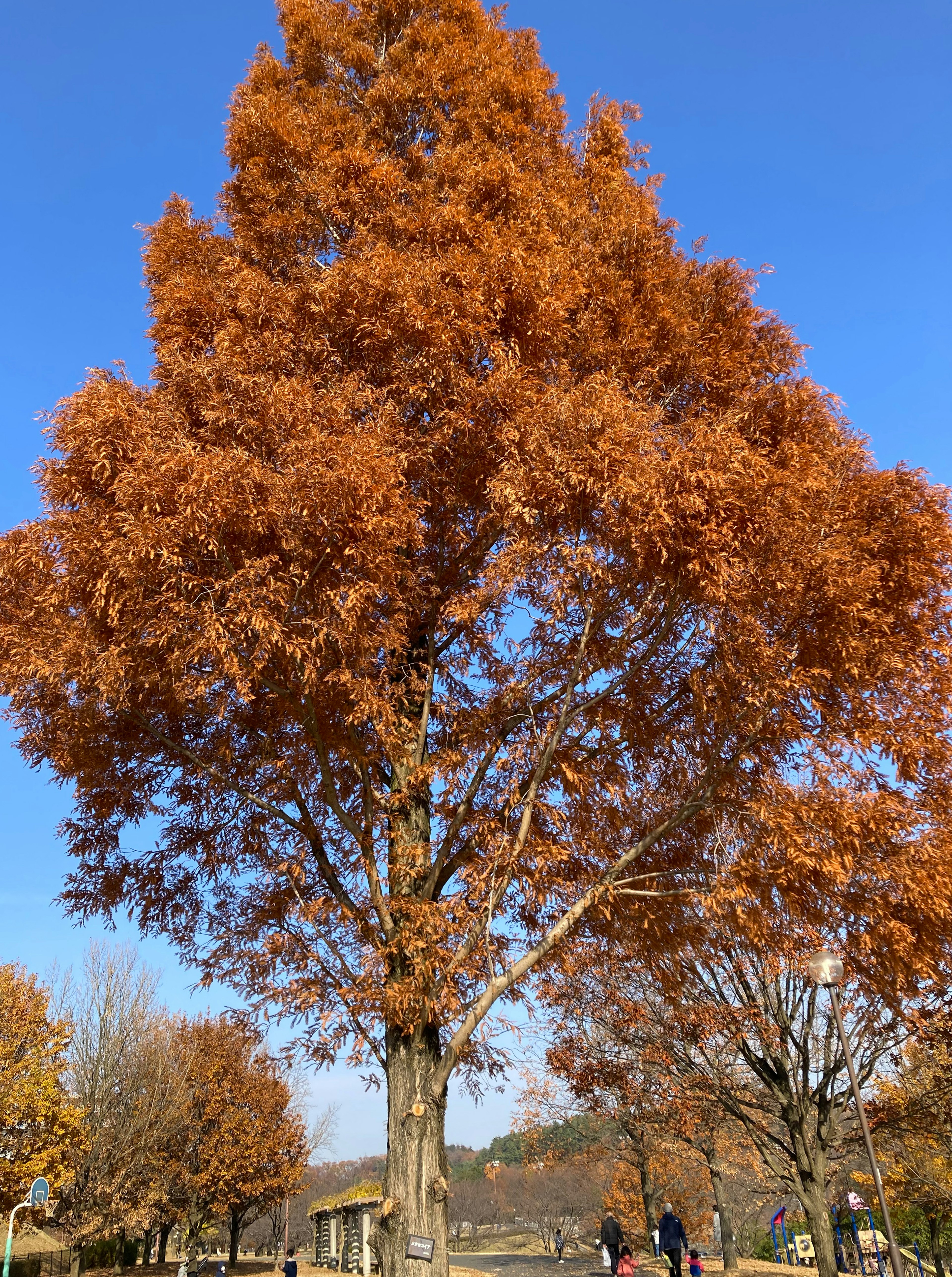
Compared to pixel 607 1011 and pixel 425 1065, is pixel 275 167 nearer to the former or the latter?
pixel 425 1065

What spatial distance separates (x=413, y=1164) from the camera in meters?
5.74

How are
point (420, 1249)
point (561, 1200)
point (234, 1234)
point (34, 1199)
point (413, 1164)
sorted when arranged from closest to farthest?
point (420, 1249), point (413, 1164), point (34, 1199), point (234, 1234), point (561, 1200)

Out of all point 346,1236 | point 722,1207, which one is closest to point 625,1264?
point 722,1207

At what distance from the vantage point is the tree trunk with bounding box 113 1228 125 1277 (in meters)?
27.3

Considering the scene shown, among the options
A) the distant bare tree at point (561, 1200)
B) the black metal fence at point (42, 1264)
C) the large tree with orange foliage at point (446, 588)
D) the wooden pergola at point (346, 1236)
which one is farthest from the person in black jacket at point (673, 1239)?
the distant bare tree at point (561, 1200)

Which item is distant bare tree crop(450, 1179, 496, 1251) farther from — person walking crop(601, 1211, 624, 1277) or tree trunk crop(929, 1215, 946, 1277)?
person walking crop(601, 1211, 624, 1277)

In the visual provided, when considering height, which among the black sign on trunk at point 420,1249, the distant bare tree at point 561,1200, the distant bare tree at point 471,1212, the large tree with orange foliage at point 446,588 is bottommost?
the distant bare tree at point 471,1212

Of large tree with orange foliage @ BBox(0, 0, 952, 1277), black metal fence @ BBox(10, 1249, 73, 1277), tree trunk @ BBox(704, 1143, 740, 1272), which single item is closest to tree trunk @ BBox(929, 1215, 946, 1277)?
tree trunk @ BBox(704, 1143, 740, 1272)

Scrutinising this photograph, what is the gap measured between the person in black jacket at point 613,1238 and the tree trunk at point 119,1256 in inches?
689

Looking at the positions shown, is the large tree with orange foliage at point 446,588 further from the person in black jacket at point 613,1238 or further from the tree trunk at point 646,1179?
the tree trunk at point 646,1179

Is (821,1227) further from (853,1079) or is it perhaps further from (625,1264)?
(853,1079)

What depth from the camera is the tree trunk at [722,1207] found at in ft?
55.7

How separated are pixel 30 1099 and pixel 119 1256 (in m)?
12.4

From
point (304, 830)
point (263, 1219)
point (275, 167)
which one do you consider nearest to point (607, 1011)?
point (304, 830)
